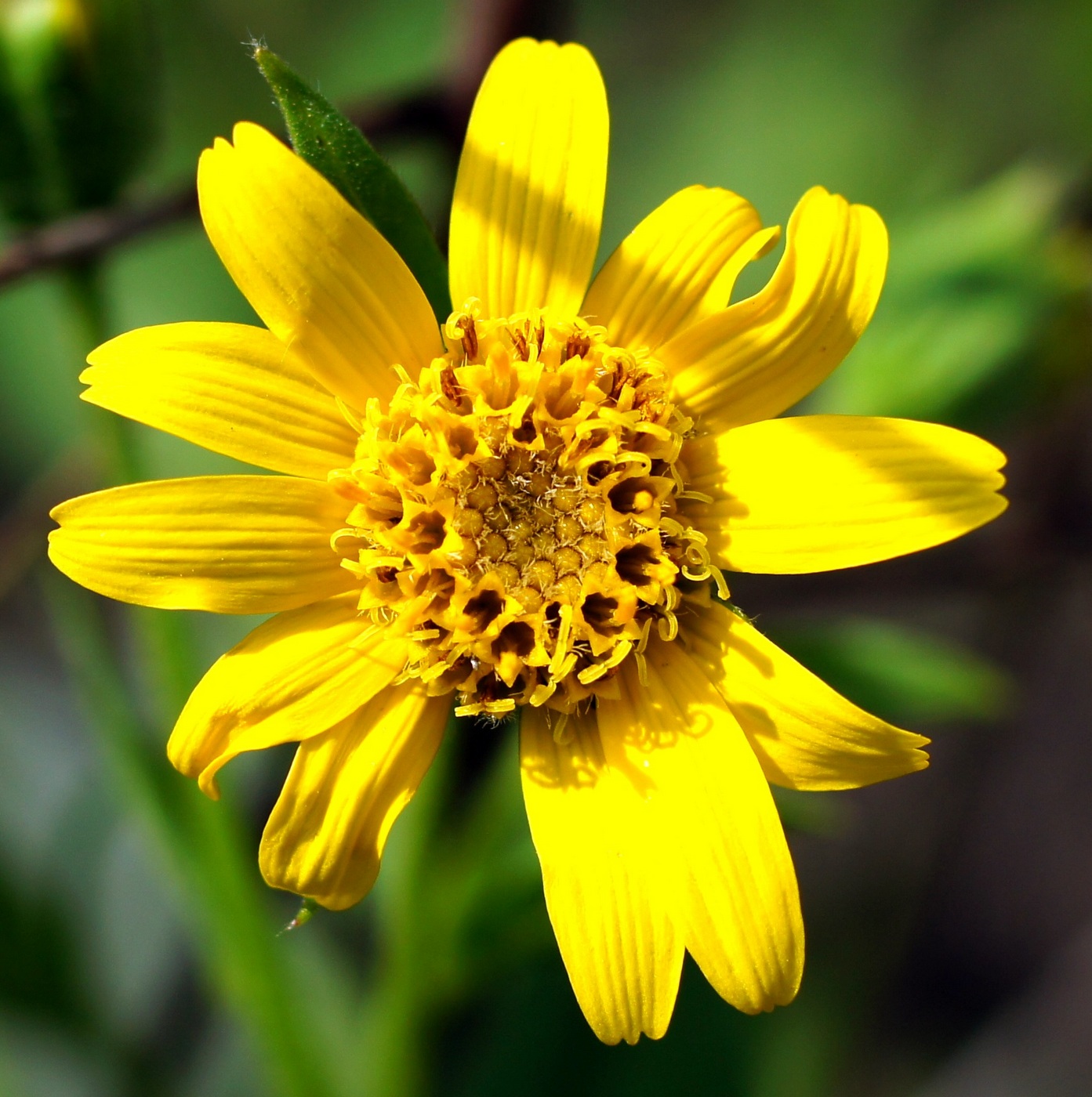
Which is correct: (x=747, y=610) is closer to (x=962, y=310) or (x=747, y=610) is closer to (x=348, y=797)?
(x=962, y=310)

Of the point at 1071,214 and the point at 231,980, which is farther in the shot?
the point at 1071,214

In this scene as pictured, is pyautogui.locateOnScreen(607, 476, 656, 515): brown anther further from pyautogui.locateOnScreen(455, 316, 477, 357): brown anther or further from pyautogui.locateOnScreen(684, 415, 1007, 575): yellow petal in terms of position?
pyautogui.locateOnScreen(455, 316, 477, 357): brown anther

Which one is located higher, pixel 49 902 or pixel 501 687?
pixel 501 687

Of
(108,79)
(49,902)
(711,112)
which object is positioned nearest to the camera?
(108,79)

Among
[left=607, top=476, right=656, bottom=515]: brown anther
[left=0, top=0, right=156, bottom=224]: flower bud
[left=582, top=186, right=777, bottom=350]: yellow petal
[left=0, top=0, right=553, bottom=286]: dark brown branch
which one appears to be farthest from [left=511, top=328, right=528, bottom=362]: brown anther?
[left=0, top=0, right=156, bottom=224]: flower bud

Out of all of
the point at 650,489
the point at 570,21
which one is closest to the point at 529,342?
the point at 650,489

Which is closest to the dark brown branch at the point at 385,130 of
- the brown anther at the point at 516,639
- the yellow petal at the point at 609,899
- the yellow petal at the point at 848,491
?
the brown anther at the point at 516,639

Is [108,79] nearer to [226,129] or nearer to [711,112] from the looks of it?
[226,129]
